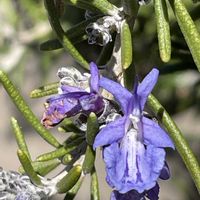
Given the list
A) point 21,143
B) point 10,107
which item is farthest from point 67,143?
point 10,107

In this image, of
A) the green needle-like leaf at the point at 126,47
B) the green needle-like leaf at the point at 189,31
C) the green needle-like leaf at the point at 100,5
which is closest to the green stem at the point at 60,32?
the green needle-like leaf at the point at 100,5

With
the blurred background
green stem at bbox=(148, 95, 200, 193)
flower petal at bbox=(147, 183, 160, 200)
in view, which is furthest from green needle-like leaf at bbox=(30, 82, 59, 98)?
the blurred background

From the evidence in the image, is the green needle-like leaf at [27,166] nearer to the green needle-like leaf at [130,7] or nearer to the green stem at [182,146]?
the green stem at [182,146]

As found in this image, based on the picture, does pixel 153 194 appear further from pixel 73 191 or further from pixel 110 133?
pixel 73 191

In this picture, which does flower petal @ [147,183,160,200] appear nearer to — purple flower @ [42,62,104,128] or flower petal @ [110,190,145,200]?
flower petal @ [110,190,145,200]

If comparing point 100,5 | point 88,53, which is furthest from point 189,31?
point 88,53

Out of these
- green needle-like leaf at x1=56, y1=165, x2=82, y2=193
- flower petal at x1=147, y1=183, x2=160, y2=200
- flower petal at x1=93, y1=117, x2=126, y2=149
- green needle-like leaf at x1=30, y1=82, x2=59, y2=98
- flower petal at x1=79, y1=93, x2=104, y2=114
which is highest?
green needle-like leaf at x1=30, y1=82, x2=59, y2=98
